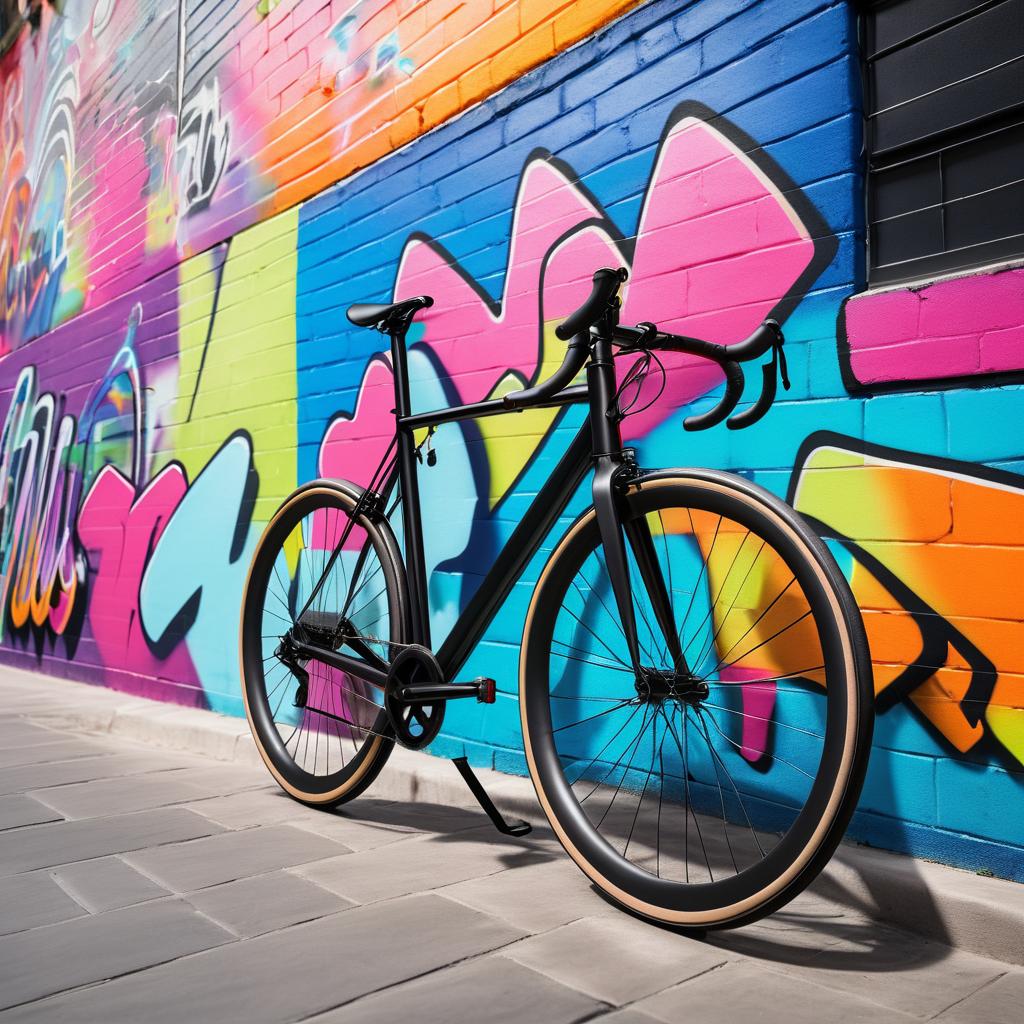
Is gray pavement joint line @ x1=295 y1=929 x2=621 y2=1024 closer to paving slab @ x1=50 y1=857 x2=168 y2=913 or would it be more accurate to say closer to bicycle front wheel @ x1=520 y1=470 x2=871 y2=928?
bicycle front wheel @ x1=520 y1=470 x2=871 y2=928

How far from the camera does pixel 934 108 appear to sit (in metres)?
2.27

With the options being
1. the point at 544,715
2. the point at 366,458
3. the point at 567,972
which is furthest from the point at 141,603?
the point at 567,972

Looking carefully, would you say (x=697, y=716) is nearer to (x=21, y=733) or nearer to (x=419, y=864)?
(x=419, y=864)

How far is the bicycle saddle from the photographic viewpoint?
282 cm

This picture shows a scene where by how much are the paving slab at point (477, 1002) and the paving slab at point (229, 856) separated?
803 millimetres

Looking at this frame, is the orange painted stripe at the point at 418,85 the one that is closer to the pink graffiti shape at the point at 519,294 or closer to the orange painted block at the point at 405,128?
the orange painted block at the point at 405,128

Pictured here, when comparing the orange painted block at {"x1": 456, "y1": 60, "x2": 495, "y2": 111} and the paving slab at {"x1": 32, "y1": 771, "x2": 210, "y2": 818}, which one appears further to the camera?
the orange painted block at {"x1": 456, "y1": 60, "x2": 495, "y2": 111}

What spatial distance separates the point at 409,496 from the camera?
2.82m

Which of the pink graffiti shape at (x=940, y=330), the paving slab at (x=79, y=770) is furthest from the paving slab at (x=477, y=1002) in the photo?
the paving slab at (x=79, y=770)

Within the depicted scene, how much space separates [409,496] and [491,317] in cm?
82

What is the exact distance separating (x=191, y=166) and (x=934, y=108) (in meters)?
4.28

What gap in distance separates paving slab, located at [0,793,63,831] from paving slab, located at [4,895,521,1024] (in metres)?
1.37

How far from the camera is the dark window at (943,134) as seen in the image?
215cm

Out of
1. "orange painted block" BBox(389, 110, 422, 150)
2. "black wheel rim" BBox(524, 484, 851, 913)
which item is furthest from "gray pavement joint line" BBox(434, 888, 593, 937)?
"orange painted block" BBox(389, 110, 422, 150)
